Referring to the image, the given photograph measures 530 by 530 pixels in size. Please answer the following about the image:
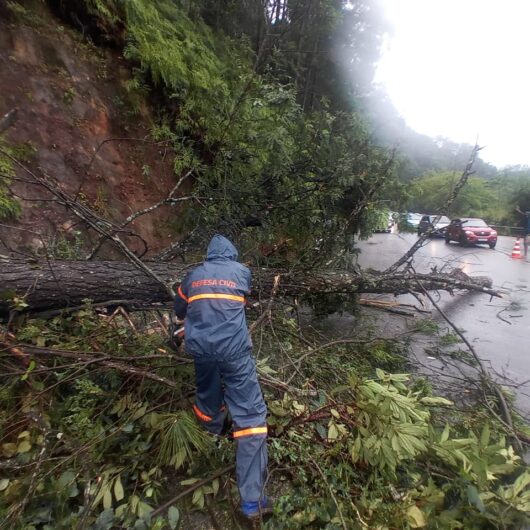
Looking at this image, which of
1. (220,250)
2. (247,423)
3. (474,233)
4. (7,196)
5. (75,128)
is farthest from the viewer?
(474,233)

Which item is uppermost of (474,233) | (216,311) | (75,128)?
(75,128)

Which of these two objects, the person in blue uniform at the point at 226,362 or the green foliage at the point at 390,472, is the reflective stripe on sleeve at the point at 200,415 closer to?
the person in blue uniform at the point at 226,362

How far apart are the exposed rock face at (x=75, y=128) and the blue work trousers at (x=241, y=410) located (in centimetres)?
314

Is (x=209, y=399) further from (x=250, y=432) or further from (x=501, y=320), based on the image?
(x=501, y=320)

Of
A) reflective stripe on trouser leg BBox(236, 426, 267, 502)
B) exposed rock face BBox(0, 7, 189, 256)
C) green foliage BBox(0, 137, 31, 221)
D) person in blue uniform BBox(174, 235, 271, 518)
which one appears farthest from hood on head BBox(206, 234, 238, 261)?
green foliage BBox(0, 137, 31, 221)

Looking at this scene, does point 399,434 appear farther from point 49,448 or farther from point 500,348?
point 500,348

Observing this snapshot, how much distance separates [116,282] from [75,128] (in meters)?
3.62

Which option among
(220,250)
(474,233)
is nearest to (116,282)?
(220,250)

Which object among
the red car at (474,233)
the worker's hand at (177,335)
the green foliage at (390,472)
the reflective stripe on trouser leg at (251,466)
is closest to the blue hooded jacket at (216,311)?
the worker's hand at (177,335)

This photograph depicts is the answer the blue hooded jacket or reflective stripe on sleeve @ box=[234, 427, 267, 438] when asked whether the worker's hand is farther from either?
reflective stripe on sleeve @ box=[234, 427, 267, 438]

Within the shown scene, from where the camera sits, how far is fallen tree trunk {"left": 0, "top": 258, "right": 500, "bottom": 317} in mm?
2818

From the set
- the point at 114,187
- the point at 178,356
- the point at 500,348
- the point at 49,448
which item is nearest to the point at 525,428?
the point at 500,348

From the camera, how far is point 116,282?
125 inches

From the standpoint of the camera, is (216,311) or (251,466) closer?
(251,466)
